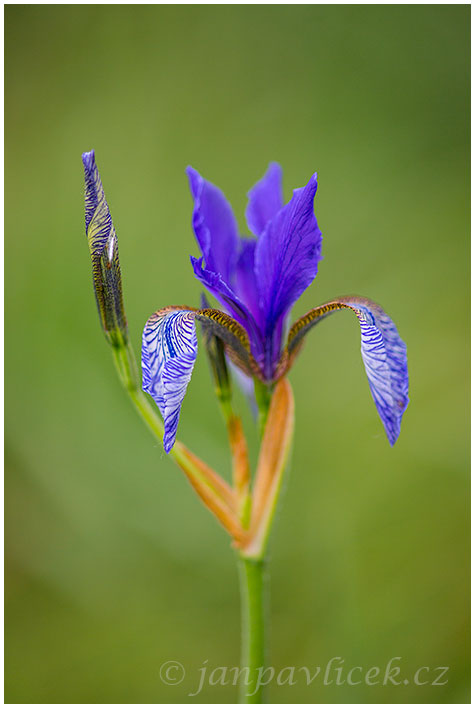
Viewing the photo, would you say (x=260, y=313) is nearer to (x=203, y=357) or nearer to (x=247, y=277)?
(x=247, y=277)

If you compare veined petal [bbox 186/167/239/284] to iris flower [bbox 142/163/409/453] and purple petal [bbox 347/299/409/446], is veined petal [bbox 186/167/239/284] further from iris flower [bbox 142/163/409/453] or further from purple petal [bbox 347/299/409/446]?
purple petal [bbox 347/299/409/446]

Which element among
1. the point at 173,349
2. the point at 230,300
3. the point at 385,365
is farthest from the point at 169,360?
the point at 385,365

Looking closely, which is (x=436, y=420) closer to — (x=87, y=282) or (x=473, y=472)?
(x=473, y=472)

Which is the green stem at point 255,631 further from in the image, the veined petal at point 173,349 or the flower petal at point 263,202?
the flower petal at point 263,202

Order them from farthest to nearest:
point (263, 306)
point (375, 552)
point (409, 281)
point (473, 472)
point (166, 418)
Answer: point (409, 281), point (375, 552), point (473, 472), point (263, 306), point (166, 418)

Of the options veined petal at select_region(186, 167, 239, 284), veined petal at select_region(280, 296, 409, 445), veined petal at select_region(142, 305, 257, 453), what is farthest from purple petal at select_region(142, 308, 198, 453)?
veined petal at select_region(280, 296, 409, 445)

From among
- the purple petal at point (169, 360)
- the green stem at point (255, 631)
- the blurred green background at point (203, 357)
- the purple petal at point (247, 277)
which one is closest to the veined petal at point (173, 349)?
the purple petal at point (169, 360)

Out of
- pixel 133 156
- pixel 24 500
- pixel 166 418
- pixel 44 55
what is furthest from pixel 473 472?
pixel 44 55
